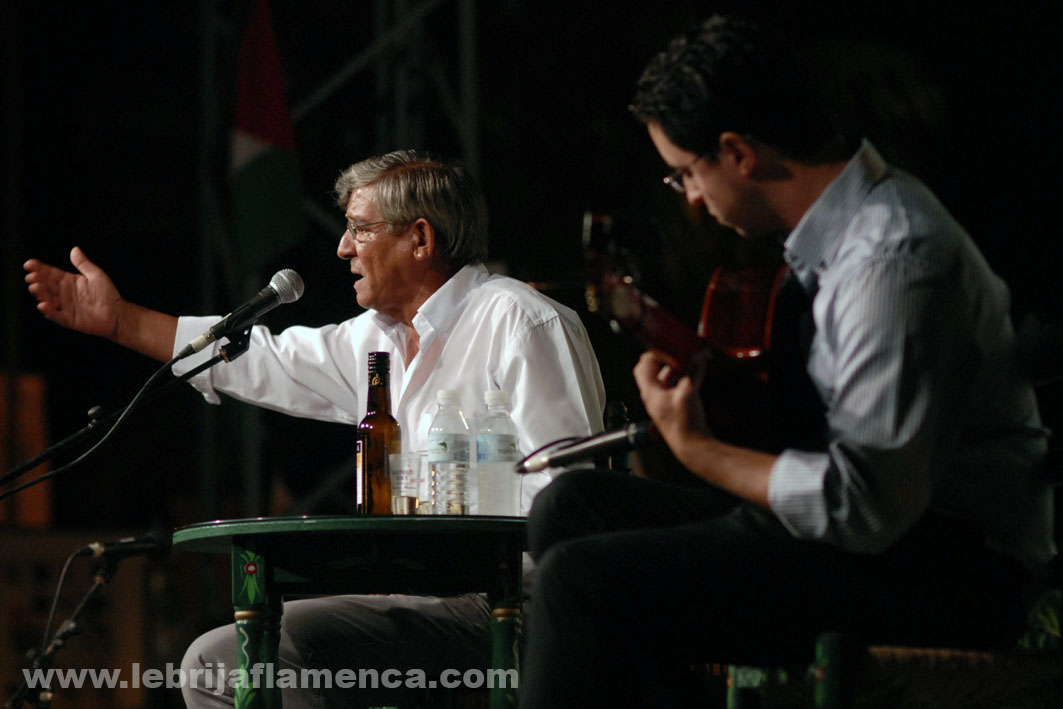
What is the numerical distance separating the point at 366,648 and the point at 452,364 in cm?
72

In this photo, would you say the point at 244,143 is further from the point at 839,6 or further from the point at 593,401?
the point at 839,6

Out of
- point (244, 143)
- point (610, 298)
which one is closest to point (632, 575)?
point (610, 298)

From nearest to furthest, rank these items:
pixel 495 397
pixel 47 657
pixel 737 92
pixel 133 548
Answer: pixel 737 92, pixel 495 397, pixel 47 657, pixel 133 548

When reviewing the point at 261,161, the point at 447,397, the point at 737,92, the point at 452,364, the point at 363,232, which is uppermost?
the point at 261,161

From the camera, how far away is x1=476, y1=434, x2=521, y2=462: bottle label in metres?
2.73

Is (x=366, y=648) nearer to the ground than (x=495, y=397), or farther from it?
nearer to the ground

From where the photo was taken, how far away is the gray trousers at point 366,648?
2.84 m

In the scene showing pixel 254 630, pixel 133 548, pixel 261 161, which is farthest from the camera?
pixel 261 161

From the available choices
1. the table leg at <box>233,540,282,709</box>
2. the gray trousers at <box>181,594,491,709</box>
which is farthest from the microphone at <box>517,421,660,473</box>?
the gray trousers at <box>181,594,491,709</box>

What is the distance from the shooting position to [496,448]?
2727 mm

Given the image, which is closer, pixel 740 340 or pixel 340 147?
pixel 740 340

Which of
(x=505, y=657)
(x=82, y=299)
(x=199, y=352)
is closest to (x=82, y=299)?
(x=82, y=299)

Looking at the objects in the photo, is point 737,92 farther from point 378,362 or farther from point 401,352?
point 401,352

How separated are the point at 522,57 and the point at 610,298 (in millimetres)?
7294
